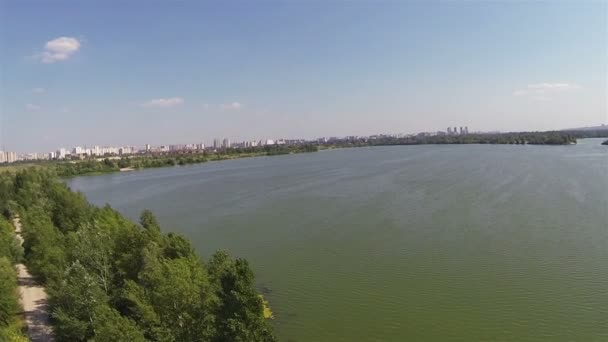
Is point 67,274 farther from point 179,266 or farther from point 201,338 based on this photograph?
point 201,338

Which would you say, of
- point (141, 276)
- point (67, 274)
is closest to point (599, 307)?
point (141, 276)

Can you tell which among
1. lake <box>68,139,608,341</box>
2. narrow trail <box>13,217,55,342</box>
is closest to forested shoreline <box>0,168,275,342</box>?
narrow trail <box>13,217,55,342</box>

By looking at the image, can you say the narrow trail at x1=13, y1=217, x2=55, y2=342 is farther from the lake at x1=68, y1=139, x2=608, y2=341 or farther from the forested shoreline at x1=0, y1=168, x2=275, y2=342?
the lake at x1=68, y1=139, x2=608, y2=341

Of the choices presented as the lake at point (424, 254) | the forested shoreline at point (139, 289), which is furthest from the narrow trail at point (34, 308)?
the lake at point (424, 254)

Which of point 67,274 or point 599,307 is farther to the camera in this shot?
point 599,307

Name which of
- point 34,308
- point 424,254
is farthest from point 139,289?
point 424,254

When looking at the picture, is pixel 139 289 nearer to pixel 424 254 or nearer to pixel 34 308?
pixel 34 308
